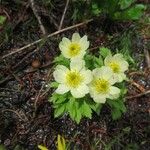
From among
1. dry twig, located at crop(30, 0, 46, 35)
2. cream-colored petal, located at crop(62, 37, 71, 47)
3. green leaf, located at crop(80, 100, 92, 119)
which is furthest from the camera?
dry twig, located at crop(30, 0, 46, 35)

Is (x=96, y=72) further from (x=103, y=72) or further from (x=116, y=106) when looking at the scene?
(x=116, y=106)

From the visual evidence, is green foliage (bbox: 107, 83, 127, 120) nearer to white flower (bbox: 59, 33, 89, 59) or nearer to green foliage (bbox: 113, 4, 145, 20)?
white flower (bbox: 59, 33, 89, 59)

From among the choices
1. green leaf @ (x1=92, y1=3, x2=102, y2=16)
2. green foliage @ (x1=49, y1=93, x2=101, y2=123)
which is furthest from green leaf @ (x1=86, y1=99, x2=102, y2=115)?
green leaf @ (x1=92, y1=3, x2=102, y2=16)

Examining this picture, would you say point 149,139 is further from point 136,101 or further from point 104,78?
point 104,78

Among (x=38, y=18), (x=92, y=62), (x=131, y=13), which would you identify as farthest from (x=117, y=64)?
(x=38, y=18)

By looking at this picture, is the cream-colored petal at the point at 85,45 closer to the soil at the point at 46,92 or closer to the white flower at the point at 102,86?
the white flower at the point at 102,86

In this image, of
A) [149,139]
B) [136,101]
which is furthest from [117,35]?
[149,139]

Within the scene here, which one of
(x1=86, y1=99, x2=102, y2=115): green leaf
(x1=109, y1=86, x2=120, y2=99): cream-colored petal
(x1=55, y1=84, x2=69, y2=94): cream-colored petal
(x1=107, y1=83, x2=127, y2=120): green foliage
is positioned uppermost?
(x1=55, y1=84, x2=69, y2=94): cream-colored petal
